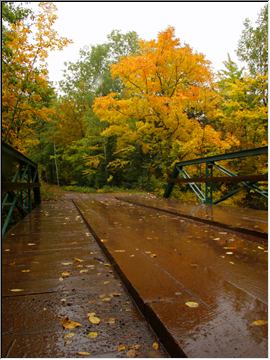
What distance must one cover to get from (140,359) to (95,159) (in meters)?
19.1

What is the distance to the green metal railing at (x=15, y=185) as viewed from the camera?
3.92 metres

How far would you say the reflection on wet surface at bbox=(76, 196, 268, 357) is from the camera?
1.39 m

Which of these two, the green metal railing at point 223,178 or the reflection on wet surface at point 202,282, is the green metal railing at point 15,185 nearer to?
the reflection on wet surface at point 202,282

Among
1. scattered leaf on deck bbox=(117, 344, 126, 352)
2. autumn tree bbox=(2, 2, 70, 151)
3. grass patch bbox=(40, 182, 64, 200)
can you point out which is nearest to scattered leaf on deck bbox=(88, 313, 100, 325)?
scattered leaf on deck bbox=(117, 344, 126, 352)

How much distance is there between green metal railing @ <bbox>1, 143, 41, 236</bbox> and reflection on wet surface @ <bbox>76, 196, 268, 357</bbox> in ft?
4.38

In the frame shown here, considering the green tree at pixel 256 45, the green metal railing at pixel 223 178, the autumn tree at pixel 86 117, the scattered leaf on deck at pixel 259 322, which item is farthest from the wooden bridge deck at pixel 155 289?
the autumn tree at pixel 86 117

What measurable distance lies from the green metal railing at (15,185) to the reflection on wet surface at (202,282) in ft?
4.38

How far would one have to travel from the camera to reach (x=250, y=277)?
2.21m

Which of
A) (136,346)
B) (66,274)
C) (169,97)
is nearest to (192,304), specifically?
(136,346)

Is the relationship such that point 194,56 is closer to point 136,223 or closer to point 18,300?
point 136,223

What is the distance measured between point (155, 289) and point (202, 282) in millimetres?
348

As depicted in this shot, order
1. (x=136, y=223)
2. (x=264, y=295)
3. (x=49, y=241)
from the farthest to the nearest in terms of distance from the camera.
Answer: (x=136, y=223)
(x=49, y=241)
(x=264, y=295)

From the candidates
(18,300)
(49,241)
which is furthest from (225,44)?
(18,300)

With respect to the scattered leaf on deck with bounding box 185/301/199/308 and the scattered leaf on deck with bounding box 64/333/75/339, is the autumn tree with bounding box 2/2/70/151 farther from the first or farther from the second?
the scattered leaf on deck with bounding box 185/301/199/308
